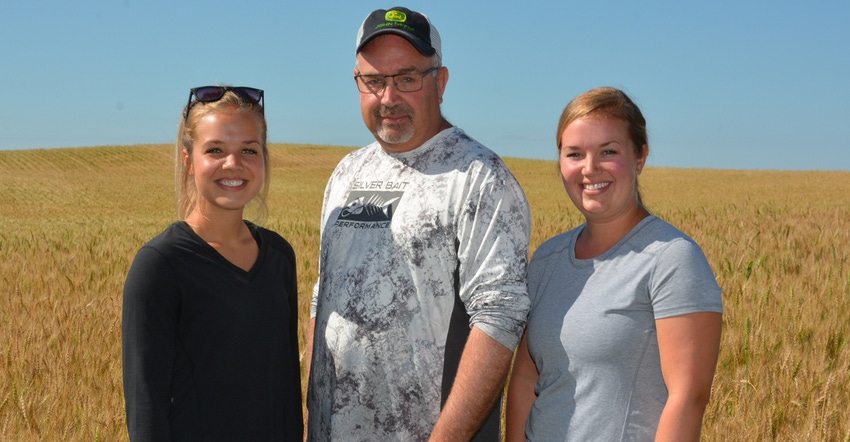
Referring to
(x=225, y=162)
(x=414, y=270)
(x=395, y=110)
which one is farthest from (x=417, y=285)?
(x=225, y=162)

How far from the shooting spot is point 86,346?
4734mm

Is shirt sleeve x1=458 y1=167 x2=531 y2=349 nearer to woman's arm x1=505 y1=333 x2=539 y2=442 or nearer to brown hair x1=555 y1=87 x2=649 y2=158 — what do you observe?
woman's arm x1=505 y1=333 x2=539 y2=442

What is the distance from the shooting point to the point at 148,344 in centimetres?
205

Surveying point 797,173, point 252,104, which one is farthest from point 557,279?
point 797,173

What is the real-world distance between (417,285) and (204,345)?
701 millimetres

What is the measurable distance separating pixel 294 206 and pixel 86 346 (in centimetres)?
2811

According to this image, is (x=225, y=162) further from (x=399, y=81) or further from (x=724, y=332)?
(x=724, y=332)

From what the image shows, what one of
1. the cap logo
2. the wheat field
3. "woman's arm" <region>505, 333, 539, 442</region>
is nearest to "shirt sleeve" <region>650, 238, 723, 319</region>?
"woman's arm" <region>505, 333, 539, 442</region>

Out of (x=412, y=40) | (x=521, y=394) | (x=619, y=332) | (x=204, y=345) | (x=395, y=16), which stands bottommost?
(x=521, y=394)

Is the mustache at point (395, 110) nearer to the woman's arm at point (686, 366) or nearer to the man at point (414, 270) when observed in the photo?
the man at point (414, 270)

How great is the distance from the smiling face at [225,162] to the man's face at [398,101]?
1.50 feet

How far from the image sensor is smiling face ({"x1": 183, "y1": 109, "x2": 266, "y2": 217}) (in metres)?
2.36

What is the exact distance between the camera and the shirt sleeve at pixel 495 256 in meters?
2.22

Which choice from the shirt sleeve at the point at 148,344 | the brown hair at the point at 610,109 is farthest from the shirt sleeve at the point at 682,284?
the shirt sleeve at the point at 148,344
